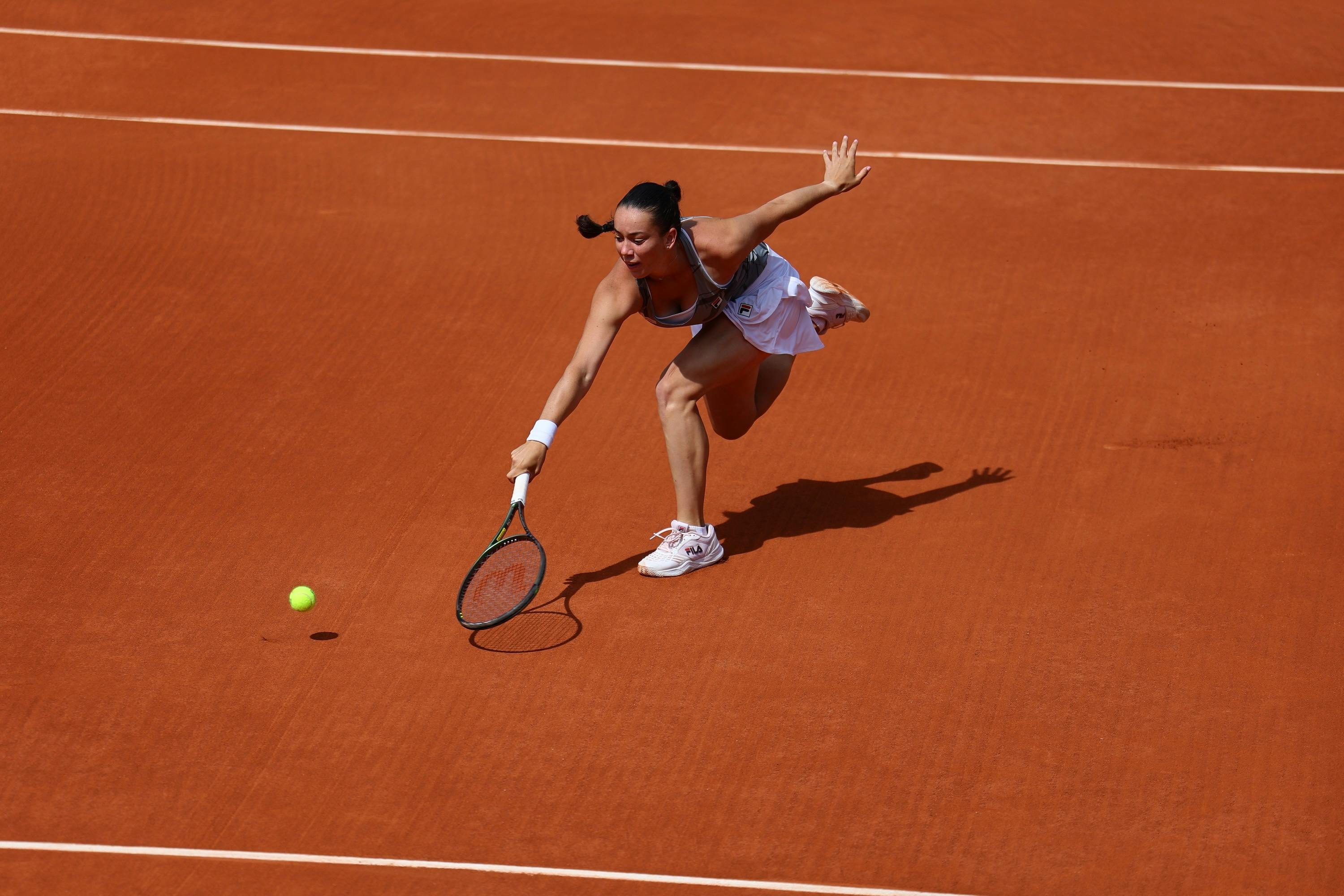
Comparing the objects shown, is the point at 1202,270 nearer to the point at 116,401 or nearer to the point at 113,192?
the point at 116,401

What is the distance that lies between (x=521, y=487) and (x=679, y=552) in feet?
3.60

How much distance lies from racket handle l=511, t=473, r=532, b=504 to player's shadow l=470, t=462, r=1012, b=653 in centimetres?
81

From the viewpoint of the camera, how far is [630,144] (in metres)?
11.2

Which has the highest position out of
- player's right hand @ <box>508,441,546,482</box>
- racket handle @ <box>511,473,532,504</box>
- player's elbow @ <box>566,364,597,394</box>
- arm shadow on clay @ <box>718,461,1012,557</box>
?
player's elbow @ <box>566,364,597,394</box>

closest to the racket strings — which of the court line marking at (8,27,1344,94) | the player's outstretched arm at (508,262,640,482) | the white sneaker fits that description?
the player's outstretched arm at (508,262,640,482)

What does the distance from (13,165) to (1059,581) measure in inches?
315

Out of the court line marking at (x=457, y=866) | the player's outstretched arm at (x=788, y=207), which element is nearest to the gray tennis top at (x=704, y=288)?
the player's outstretched arm at (x=788, y=207)

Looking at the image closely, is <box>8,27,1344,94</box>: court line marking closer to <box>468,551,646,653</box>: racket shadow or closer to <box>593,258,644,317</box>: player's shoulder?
<box>593,258,644,317</box>: player's shoulder

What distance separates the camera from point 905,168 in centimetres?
1079

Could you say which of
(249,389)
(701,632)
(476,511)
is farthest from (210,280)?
(701,632)

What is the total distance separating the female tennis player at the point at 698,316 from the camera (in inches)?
228

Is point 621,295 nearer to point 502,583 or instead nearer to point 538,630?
point 502,583

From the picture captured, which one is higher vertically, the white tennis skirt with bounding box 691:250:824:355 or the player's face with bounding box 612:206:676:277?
the player's face with bounding box 612:206:676:277

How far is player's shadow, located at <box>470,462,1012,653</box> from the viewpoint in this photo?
6160 mm
